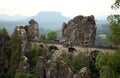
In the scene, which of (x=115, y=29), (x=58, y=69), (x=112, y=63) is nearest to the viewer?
(x=112, y=63)

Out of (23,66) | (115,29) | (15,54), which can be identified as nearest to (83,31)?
(15,54)

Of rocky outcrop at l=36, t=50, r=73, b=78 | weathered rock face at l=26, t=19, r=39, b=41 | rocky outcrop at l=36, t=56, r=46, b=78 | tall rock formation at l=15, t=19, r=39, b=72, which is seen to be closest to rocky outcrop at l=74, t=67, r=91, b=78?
rocky outcrop at l=36, t=50, r=73, b=78

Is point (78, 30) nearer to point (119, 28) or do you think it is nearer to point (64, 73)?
point (64, 73)

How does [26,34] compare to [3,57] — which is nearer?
[3,57]

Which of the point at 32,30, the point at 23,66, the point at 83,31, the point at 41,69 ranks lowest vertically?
the point at 23,66

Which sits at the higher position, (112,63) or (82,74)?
(112,63)

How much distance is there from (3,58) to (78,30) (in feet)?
62.3

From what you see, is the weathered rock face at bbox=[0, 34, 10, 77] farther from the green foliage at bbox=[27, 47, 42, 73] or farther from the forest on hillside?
the green foliage at bbox=[27, 47, 42, 73]

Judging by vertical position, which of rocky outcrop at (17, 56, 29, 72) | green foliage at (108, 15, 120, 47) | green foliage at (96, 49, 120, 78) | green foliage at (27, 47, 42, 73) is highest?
green foliage at (108, 15, 120, 47)

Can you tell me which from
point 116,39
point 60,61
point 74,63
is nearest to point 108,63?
point 116,39

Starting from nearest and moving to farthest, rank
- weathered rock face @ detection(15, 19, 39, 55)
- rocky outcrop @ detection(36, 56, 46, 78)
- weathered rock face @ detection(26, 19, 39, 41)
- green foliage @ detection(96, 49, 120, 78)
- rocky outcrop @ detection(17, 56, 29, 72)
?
green foliage @ detection(96, 49, 120, 78) → rocky outcrop @ detection(36, 56, 46, 78) → rocky outcrop @ detection(17, 56, 29, 72) → weathered rock face @ detection(15, 19, 39, 55) → weathered rock face @ detection(26, 19, 39, 41)

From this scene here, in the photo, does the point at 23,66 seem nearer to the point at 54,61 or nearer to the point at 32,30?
the point at 54,61

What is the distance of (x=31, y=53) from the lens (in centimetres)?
7269

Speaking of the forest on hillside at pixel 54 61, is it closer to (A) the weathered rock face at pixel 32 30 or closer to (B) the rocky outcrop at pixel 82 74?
(B) the rocky outcrop at pixel 82 74
